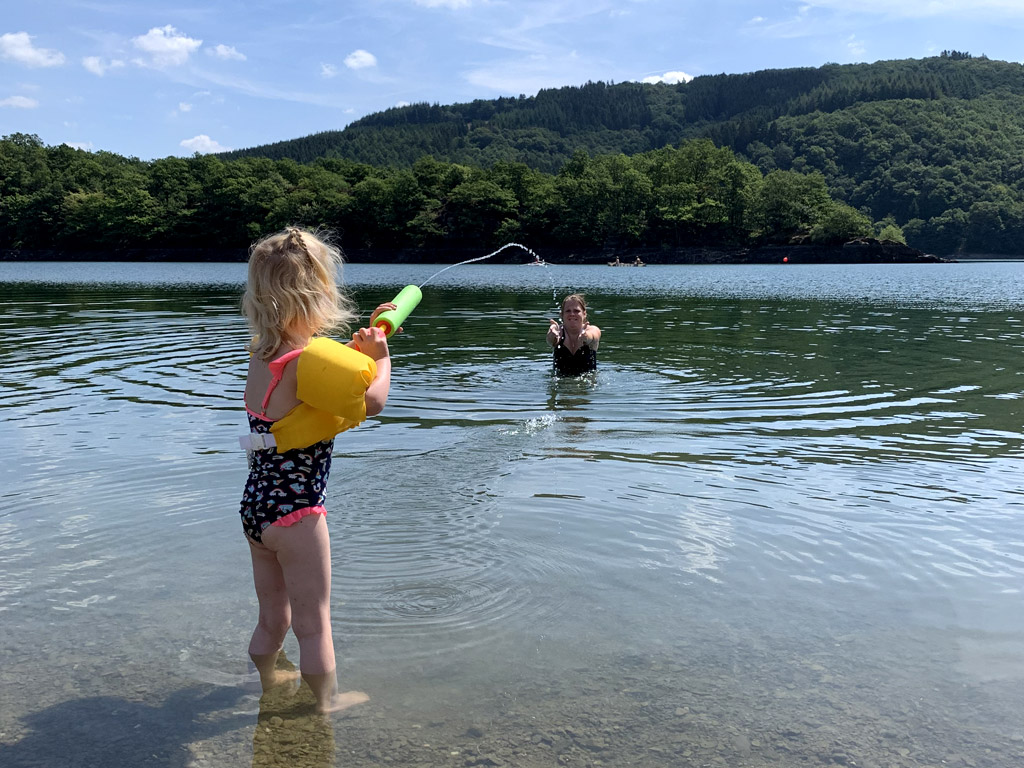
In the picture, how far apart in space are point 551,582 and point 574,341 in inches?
361

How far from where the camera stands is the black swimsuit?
14.6 meters

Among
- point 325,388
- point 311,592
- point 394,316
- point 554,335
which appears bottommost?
point 311,592

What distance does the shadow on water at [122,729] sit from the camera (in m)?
3.65

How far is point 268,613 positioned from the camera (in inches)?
163

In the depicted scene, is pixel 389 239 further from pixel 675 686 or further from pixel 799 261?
pixel 675 686

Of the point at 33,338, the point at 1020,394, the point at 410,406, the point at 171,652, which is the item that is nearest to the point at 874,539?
the point at 171,652

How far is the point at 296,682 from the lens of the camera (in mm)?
4375

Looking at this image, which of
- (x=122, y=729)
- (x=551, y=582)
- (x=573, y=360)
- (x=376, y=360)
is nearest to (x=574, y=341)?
(x=573, y=360)

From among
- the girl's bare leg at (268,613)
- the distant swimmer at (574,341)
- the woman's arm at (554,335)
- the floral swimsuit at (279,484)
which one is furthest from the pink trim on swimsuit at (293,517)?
the woman's arm at (554,335)

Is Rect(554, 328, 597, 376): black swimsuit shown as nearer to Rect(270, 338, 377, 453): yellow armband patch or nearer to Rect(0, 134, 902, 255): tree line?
Rect(270, 338, 377, 453): yellow armband patch

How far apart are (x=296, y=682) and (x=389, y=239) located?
13624cm

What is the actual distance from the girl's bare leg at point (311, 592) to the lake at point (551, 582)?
0.19 metres

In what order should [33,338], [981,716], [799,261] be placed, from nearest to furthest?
1. [981,716]
2. [33,338]
3. [799,261]

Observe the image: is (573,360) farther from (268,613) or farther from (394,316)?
(268,613)
